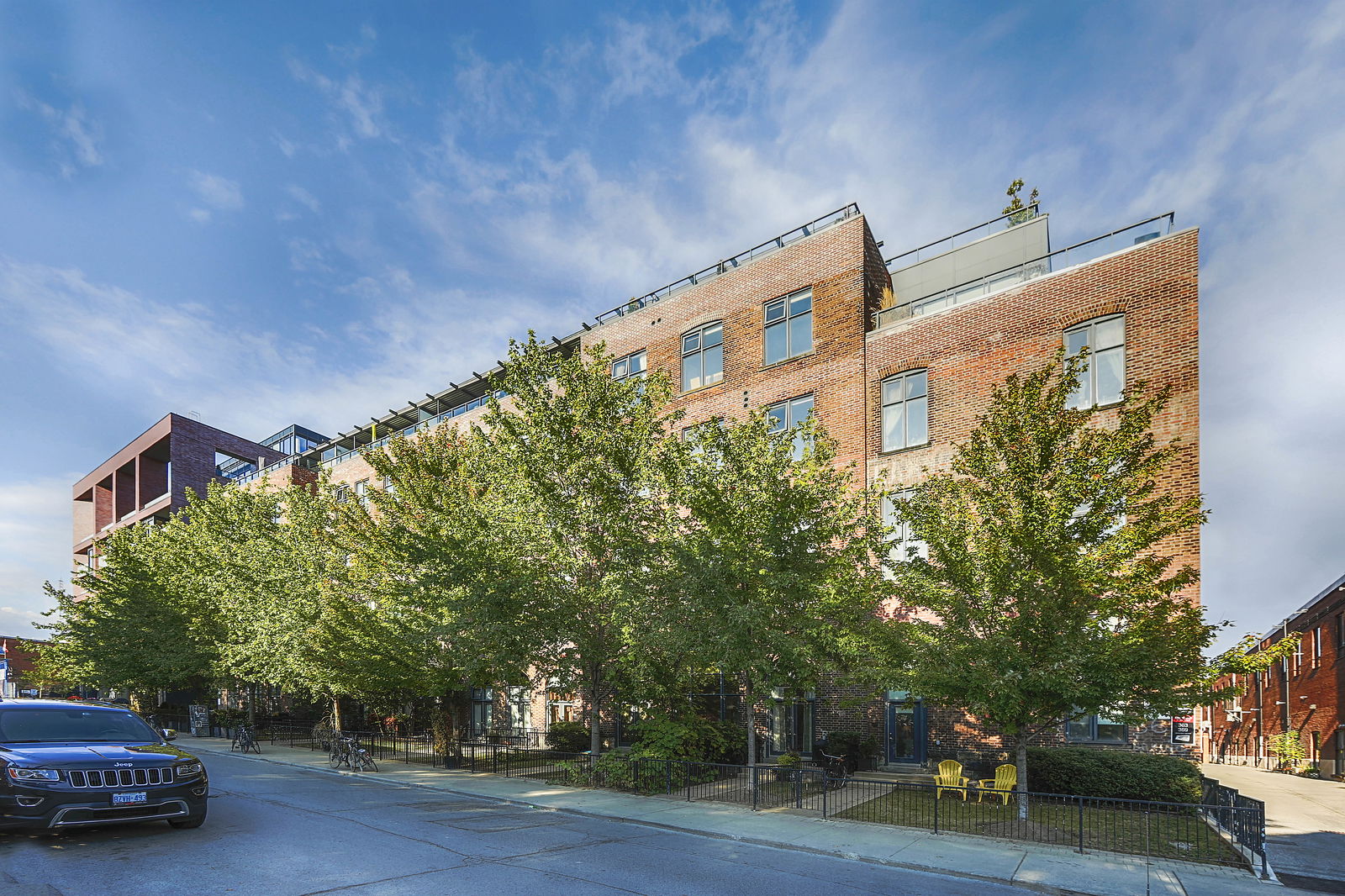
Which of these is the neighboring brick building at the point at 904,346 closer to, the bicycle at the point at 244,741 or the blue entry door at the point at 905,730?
the blue entry door at the point at 905,730

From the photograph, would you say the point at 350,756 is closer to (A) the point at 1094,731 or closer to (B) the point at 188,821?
(B) the point at 188,821

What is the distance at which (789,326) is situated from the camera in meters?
25.2

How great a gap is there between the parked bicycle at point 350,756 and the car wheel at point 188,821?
393 inches

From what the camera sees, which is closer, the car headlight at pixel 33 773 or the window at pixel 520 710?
the car headlight at pixel 33 773

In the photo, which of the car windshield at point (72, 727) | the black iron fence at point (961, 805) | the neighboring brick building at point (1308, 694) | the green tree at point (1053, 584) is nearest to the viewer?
the car windshield at point (72, 727)

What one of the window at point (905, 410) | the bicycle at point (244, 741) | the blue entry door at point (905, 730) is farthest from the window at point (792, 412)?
the bicycle at point (244, 741)

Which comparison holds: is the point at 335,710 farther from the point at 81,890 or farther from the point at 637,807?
the point at 81,890

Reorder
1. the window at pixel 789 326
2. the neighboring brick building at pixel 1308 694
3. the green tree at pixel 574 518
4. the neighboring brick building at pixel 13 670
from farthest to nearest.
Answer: the neighboring brick building at pixel 13 670 < the neighboring brick building at pixel 1308 694 < the window at pixel 789 326 < the green tree at pixel 574 518

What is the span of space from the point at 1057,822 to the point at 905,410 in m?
11.8

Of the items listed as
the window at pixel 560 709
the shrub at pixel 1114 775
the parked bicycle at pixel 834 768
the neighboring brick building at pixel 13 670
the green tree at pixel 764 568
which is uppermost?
the green tree at pixel 764 568

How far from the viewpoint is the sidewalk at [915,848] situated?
9.77 meters

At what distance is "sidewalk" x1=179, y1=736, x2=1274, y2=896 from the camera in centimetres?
Answer: 977

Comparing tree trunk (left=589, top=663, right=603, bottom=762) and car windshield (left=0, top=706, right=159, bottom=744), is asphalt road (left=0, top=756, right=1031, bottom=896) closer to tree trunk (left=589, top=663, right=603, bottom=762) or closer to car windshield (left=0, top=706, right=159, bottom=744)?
car windshield (left=0, top=706, right=159, bottom=744)

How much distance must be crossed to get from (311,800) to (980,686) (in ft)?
41.5
